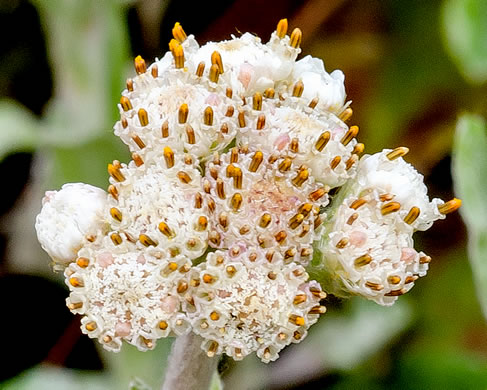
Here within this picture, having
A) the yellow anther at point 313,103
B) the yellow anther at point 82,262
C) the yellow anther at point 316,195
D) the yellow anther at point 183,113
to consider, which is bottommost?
the yellow anther at point 82,262

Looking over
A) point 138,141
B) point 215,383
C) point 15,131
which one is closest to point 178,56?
point 138,141

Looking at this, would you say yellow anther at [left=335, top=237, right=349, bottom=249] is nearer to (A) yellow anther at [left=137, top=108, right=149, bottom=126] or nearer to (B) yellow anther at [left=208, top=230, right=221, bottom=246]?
(B) yellow anther at [left=208, top=230, right=221, bottom=246]

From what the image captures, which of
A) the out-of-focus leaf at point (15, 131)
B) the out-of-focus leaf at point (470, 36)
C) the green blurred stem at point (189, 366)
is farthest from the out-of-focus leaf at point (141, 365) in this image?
the out-of-focus leaf at point (470, 36)

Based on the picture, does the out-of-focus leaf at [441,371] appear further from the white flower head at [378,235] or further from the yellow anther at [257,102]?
the yellow anther at [257,102]

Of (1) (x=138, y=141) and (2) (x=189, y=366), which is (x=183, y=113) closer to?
(1) (x=138, y=141)

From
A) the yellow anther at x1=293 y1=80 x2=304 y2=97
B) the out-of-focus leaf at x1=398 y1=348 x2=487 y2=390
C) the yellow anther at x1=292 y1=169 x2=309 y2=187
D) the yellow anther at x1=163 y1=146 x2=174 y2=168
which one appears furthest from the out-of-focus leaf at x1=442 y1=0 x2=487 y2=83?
the yellow anther at x1=163 y1=146 x2=174 y2=168

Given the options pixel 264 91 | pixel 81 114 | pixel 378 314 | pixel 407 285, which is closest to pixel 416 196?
pixel 407 285
